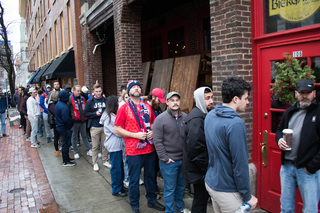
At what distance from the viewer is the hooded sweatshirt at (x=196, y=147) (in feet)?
10.0

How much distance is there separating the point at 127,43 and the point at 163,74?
174cm

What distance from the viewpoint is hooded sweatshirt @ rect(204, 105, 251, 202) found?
2.38 metres

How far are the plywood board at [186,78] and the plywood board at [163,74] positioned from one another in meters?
0.17

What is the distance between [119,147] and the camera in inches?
203

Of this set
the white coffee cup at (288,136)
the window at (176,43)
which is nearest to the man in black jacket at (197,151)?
the white coffee cup at (288,136)

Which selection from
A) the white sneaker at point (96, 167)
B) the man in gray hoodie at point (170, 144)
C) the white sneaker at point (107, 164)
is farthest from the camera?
the white sneaker at point (107, 164)

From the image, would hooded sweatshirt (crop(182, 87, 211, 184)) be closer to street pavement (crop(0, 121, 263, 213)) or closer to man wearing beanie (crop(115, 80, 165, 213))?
man wearing beanie (crop(115, 80, 165, 213))

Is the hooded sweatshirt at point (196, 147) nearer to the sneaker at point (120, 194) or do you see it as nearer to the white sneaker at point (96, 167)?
the sneaker at point (120, 194)

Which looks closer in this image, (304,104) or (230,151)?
(230,151)

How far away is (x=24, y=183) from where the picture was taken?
19.7 ft

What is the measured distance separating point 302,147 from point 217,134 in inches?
46.3

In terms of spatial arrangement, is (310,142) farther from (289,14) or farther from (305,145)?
(289,14)

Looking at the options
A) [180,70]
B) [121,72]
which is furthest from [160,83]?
[121,72]

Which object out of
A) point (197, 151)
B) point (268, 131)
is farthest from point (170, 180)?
point (268, 131)
